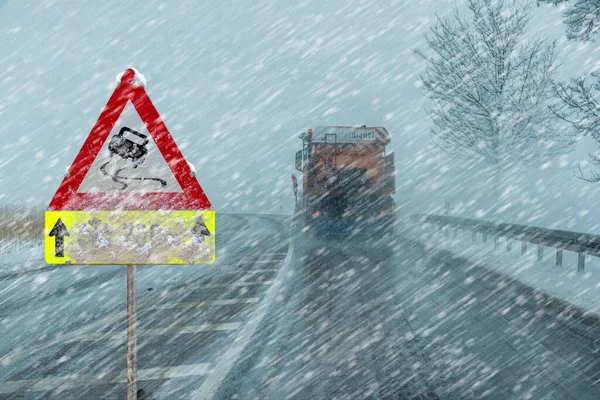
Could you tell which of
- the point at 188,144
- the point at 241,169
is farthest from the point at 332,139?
the point at 188,144

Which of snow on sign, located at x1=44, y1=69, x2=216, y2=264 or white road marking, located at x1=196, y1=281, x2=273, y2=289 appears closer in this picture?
snow on sign, located at x1=44, y1=69, x2=216, y2=264

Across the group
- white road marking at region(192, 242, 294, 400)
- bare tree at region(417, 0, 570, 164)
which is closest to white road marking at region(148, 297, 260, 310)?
white road marking at region(192, 242, 294, 400)

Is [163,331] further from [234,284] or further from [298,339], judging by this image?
[234,284]

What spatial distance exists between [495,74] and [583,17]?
267 inches

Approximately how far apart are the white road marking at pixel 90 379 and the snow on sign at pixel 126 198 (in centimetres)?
117

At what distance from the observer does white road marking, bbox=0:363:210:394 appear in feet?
12.8

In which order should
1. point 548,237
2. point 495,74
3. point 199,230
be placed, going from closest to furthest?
point 199,230
point 548,237
point 495,74

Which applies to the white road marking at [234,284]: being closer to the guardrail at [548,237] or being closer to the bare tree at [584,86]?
the guardrail at [548,237]

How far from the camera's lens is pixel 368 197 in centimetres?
1647

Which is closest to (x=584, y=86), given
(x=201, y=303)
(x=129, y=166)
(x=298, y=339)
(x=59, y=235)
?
(x=201, y=303)

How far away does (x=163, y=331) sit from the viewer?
5.49 m

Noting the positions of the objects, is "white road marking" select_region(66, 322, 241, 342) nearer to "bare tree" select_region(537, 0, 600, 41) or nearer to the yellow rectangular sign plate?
the yellow rectangular sign plate

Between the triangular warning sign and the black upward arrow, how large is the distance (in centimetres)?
11

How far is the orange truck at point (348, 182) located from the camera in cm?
1622
